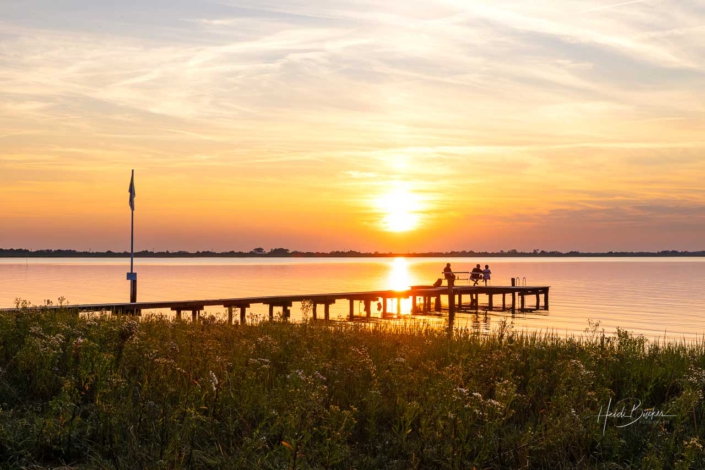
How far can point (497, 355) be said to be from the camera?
1149 cm

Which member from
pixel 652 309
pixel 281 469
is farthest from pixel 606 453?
pixel 652 309

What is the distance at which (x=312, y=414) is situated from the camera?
757 cm

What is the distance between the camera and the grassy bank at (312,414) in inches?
289

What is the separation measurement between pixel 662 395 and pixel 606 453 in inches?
159

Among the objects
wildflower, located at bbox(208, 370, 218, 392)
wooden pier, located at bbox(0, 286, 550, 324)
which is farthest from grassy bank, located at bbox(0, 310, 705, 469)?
wooden pier, located at bbox(0, 286, 550, 324)

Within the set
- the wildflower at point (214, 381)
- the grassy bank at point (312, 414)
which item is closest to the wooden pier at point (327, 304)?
the grassy bank at point (312, 414)

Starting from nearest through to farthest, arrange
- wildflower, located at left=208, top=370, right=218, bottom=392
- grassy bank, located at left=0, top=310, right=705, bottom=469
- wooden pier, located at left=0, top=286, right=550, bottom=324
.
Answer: grassy bank, located at left=0, top=310, right=705, bottom=469 < wildflower, located at left=208, top=370, right=218, bottom=392 < wooden pier, located at left=0, top=286, right=550, bottom=324

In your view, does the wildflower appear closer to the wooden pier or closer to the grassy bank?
the grassy bank

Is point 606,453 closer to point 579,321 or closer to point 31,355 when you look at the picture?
point 31,355

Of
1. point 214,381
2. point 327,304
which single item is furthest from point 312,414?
point 327,304

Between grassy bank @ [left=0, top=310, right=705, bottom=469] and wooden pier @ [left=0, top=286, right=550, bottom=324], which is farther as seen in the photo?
wooden pier @ [left=0, top=286, right=550, bottom=324]

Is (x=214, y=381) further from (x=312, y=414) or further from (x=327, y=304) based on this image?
(x=327, y=304)

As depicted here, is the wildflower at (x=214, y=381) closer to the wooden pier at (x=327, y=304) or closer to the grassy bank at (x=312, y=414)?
the grassy bank at (x=312, y=414)

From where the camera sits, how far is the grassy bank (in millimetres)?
7332
